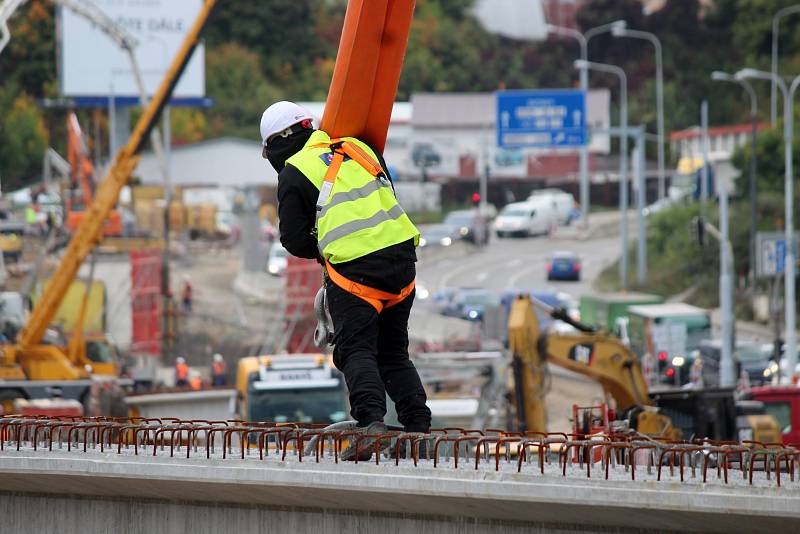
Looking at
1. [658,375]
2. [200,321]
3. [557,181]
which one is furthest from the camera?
[557,181]

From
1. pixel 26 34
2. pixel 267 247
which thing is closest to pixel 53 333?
pixel 267 247

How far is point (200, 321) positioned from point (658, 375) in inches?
665

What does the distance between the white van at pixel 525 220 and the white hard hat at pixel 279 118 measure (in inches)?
2990

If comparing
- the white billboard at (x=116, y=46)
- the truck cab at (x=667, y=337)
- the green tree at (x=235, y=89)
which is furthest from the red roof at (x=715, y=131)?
the truck cab at (x=667, y=337)

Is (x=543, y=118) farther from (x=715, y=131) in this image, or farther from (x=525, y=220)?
(x=715, y=131)

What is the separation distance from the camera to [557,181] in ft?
333

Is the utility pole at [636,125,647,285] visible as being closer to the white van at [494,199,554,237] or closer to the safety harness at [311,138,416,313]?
the white van at [494,199,554,237]

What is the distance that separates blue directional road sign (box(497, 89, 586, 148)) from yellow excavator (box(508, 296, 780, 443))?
37.7 meters

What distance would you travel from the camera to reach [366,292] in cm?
747

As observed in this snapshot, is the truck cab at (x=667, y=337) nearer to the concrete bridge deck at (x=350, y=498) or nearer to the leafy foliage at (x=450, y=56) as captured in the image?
the concrete bridge deck at (x=350, y=498)

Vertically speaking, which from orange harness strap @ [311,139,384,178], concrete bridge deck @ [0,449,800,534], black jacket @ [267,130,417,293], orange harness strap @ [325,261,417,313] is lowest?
concrete bridge deck @ [0,449,800,534]

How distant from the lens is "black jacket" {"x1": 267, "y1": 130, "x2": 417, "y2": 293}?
293 inches

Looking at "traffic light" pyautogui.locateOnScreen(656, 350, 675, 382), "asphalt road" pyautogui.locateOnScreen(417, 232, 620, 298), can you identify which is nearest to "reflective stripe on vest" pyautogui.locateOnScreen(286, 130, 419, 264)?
"traffic light" pyautogui.locateOnScreen(656, 350, 675, 382)

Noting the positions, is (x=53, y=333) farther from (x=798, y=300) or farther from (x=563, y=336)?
(x=798, y=300)
